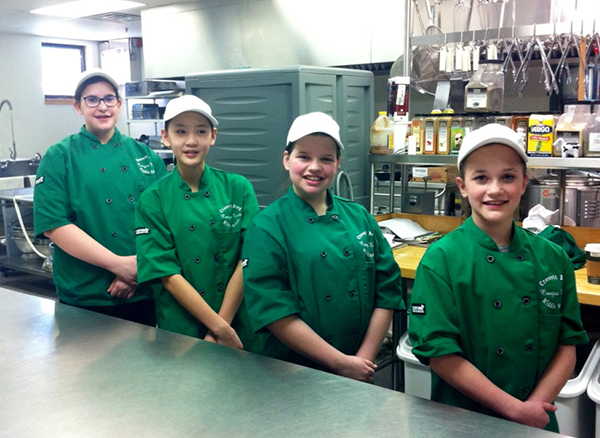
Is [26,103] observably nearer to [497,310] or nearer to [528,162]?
[528,162]

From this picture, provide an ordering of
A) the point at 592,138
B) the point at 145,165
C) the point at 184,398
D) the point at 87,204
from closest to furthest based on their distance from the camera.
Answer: the point at 184,398 < the point at 87,204 < the point at 145,165 < the point at 592,138

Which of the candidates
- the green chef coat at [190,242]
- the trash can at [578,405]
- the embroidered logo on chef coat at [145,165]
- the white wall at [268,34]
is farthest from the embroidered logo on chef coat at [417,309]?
the white wall at [268,34]

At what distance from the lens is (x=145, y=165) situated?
2160mm

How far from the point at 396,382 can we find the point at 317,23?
3210 mm

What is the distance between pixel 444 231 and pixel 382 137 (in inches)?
20.1

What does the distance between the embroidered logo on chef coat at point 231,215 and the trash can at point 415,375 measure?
906 millimetres

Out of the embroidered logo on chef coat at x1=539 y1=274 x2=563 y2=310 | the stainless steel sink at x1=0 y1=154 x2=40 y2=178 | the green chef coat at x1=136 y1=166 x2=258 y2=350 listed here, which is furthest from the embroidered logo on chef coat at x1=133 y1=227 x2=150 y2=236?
the stainless steel sink at x1=0 y1=154 x2=40 y2=178

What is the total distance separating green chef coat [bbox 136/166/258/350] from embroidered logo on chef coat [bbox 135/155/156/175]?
0.31 metres

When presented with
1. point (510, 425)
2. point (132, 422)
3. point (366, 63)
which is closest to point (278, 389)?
point (132, 422)

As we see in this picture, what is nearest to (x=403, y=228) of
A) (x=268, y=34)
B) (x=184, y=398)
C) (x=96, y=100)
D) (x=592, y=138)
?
(x=592, y=138)

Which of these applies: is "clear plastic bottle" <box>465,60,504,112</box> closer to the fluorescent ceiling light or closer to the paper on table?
the paper on table

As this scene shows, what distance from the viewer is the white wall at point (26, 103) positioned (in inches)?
299

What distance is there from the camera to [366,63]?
4.86 m

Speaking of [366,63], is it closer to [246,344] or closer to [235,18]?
[235,18]
